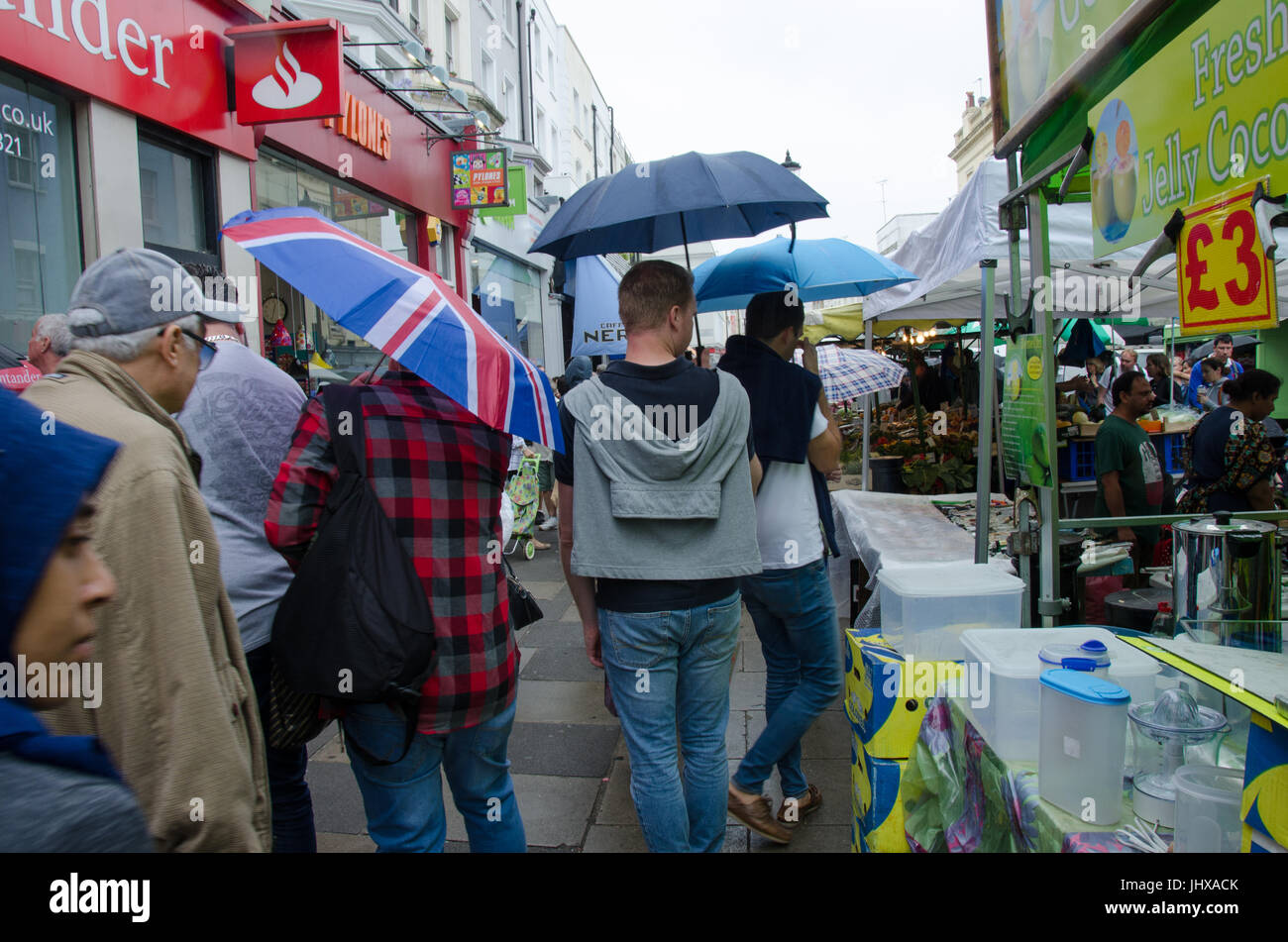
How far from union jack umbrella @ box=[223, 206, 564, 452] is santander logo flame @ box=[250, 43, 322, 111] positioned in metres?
4.97

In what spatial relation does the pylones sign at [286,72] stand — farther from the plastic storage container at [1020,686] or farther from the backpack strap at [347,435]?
the plastic storage container at [1020,686]

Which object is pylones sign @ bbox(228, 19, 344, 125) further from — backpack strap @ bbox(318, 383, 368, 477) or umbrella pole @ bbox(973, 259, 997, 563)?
backpack strap @ bbox(318, 383, 368, 477)

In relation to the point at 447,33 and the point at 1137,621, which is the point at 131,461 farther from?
the point at 447,33

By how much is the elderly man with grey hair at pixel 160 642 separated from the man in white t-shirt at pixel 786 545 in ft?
6.24

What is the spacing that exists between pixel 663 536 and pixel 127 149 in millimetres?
5319

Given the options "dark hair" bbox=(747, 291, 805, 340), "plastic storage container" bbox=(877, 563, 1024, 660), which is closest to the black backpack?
"plastic storage container" bbox=(877, 563, 1024, 660)

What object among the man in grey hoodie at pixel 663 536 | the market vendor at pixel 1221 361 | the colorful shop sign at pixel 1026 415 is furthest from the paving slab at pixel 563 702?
the market vendor at pixel 1221 361

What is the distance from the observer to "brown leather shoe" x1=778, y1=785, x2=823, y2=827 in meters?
3.28

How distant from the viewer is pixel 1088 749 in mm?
1687

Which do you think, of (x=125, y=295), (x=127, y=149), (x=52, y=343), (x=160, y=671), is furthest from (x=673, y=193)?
(x=127, y=149)

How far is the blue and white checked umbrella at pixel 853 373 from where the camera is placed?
6.77m

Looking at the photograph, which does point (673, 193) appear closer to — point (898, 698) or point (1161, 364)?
point (898, 698)

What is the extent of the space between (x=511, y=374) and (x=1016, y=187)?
2.46 metres
